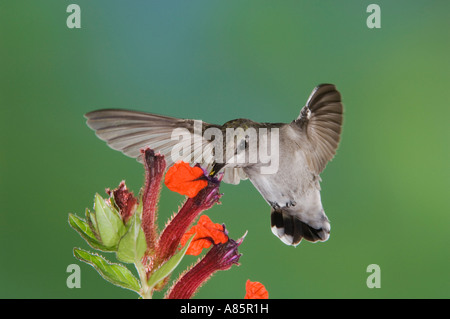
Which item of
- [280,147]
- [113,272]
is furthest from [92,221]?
[280,147]

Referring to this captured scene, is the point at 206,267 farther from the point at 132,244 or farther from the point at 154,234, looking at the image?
the point at 132,244

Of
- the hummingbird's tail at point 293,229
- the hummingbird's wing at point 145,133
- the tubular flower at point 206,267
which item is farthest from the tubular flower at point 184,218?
the hummingbird's tail at point 293,229

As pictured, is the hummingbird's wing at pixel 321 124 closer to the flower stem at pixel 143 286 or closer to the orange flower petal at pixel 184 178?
the orange flower petal at pixel 184 178

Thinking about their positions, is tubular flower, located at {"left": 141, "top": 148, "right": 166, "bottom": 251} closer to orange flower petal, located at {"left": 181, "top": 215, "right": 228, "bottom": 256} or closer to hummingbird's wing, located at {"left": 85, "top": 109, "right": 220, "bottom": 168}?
orange flower petal, located at {"left": 181, "top": 215, "right": 228, "bottom": 256}

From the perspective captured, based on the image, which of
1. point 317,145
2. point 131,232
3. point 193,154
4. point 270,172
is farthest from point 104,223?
point 317,145
